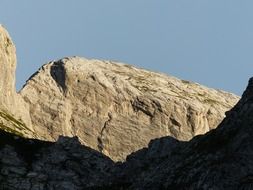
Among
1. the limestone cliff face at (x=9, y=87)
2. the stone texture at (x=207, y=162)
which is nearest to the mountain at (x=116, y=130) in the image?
the stone texture at (x=207, y=162)

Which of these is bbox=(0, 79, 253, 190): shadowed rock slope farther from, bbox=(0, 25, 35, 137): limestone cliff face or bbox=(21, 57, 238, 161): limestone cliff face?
bbox=(21, 57, 238, 161): limestone cliff face

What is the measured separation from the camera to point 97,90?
13412 centimetres

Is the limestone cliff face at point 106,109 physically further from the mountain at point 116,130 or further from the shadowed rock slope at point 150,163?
the shadowed rock slope at point 150,163

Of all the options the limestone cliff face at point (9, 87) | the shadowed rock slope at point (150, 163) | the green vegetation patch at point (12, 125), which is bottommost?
the shadowed rock slope at point (150, 163)

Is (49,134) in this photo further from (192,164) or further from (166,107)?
(192,164)

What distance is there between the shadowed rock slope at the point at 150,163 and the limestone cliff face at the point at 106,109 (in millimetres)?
54232

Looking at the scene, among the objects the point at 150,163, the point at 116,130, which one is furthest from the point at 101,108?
the point at 150,163

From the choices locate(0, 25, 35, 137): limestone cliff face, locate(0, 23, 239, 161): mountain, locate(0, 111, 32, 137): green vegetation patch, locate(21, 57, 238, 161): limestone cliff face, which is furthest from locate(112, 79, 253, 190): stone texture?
locate(21, 57, 238, 161): limestone cliff face

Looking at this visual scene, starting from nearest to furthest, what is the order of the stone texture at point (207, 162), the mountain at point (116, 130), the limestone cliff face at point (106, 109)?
the stone texture at point (207, 162), the mountain at point (116, 130), the limestone cliff face at point (106, 109)

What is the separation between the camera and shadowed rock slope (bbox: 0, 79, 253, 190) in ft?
180

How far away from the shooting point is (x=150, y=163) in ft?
214

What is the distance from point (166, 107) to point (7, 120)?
1715 inches

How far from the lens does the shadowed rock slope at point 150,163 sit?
54.7 metres

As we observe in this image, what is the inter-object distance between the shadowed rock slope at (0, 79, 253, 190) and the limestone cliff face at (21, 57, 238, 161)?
5423 centimetres
